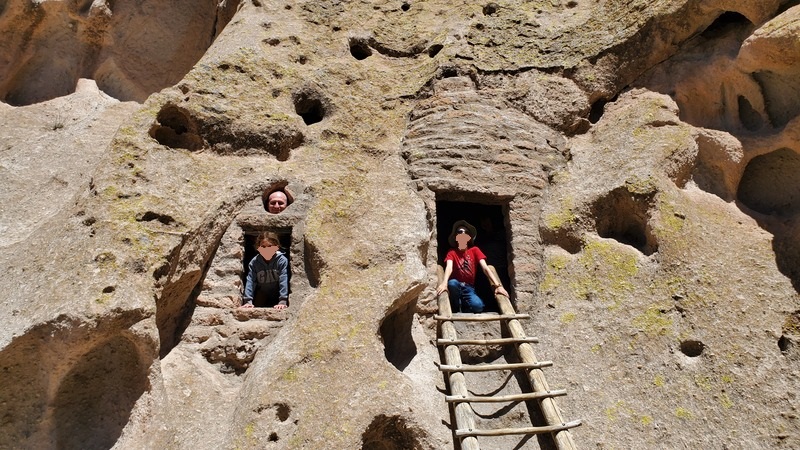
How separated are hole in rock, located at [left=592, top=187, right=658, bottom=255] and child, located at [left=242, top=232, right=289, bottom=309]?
9.49ft

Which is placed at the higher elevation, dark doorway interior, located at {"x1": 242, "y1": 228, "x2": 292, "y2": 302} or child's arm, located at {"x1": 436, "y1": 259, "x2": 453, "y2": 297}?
dark doorway interior, located at {"x1": 242, "y1": 228, "x2": 292, "y2": 302}

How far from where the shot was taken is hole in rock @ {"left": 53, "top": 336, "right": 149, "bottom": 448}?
173 inches

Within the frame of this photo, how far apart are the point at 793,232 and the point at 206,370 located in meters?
5.04

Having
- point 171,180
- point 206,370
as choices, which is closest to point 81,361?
point 206,370

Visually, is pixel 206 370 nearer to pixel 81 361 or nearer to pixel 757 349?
pixel 81 361

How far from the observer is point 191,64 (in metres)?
9.17

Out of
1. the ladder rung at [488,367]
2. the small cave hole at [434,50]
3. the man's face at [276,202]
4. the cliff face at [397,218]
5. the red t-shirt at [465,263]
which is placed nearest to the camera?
the cliff face at [397,218]

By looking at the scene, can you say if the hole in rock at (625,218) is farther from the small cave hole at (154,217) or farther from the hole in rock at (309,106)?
the small cave hole at (154,217)

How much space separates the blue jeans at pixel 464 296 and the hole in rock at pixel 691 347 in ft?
5.62

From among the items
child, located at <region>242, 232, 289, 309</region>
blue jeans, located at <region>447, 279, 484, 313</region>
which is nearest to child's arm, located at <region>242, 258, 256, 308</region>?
child, located at <region>242, 232, 289, 309</region>

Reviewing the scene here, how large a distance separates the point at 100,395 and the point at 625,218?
461 centimetres

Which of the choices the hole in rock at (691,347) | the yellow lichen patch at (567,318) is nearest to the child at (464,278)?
the yellow lichen patch at (567,318)

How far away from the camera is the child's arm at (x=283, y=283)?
5.30 meters

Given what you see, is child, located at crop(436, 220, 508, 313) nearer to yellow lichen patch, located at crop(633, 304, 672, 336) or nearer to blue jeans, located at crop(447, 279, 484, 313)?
blue jeans, located at crop(447, 279, 484, 313)
